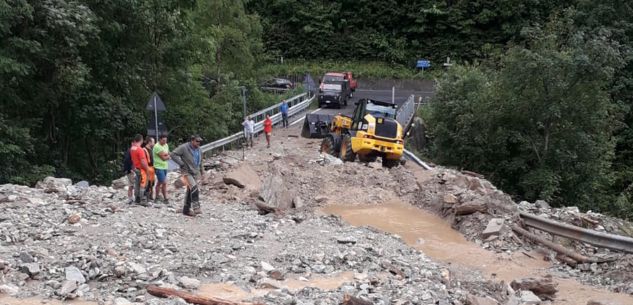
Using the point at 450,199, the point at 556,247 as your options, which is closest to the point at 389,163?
the point at 450,199

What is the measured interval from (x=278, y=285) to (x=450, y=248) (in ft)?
18.8

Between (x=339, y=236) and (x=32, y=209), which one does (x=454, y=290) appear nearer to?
(x=339, y=236)

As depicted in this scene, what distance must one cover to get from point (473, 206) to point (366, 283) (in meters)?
6.42

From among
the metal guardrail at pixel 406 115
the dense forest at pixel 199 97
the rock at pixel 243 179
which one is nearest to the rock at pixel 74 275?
the rock at pixel 243 179

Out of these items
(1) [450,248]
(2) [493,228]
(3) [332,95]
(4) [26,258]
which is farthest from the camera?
(3) [332,95]

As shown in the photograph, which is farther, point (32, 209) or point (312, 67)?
point (312, 67)

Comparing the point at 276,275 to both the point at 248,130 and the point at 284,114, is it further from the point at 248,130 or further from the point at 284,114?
the point at 284,114

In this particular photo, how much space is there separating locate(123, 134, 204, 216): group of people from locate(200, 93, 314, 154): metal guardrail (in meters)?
8.46

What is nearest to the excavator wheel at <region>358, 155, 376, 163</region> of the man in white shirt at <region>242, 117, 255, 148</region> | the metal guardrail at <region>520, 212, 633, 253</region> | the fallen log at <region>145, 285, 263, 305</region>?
the man in white shirt at <region>242, 117, 255, 148</region>

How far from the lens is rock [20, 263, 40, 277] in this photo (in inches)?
337

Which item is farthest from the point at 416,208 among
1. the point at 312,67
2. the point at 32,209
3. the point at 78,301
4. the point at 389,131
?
the point at 312,67

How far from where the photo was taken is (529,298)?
9953 mm

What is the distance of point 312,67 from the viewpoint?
2446 inches

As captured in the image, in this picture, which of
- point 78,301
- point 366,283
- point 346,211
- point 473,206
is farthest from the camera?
point 346,211
